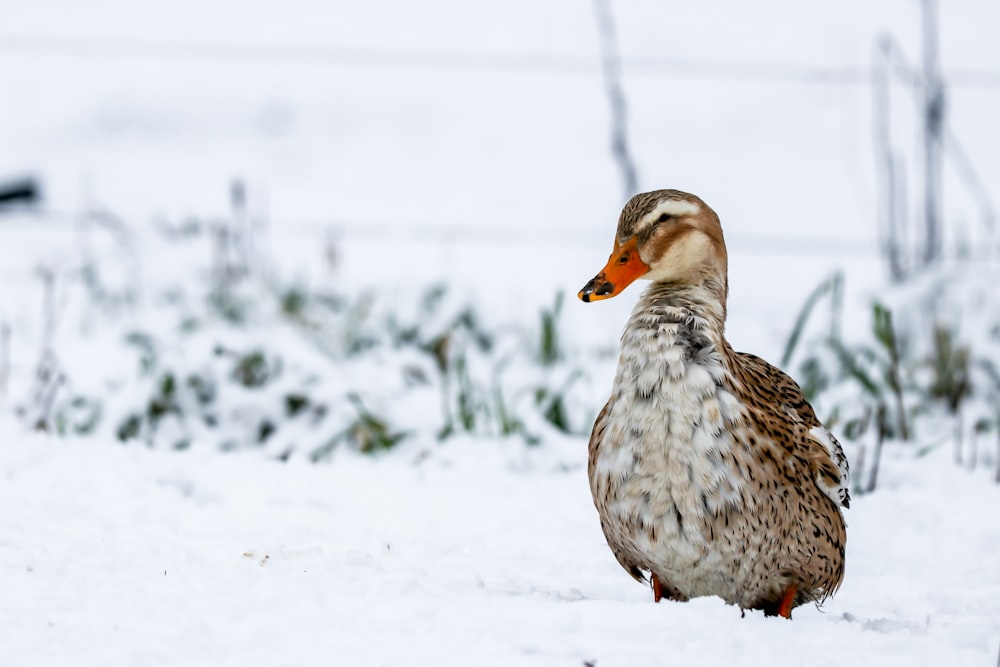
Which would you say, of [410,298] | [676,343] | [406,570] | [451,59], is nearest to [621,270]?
[676,343]

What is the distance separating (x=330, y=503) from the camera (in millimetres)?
3541

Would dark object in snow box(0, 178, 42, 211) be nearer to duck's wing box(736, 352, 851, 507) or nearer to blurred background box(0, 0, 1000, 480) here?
blurred background box(0, 0, 1000, 480)

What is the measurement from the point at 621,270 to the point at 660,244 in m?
0.10

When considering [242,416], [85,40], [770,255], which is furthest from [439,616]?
[85,40]

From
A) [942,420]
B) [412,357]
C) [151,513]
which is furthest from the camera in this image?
[412,357]

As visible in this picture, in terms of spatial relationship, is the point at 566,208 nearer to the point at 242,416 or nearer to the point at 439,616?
the point at 242,416

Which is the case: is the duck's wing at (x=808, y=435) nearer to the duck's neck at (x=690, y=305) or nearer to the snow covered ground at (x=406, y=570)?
the duck's neck at (x=690, y=305)

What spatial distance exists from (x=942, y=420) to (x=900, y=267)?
1905 mm

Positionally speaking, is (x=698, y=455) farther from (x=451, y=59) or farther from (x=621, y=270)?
(x=451, y=59)

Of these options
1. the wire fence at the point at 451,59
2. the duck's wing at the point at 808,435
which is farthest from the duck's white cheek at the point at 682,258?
the wire fence at the point at 451,59

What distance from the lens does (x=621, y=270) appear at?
9.32 feet

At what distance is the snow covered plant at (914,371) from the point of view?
4.43 metres

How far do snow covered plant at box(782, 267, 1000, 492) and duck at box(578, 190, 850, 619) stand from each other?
126cm

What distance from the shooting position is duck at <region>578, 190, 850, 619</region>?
2.60 metres
